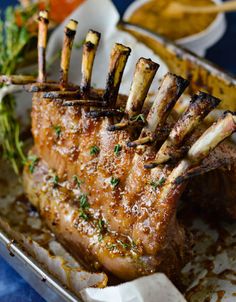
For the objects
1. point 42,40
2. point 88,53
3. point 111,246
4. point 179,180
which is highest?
point 42,40

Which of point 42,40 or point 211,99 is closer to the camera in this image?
point 211,99

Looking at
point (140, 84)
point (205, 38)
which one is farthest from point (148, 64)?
point (205, 38)

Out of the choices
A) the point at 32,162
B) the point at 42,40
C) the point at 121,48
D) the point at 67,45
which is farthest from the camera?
the point at 32,162

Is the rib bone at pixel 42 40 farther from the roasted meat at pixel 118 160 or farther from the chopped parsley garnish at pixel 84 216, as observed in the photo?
the chopped parsley garnish at pixel 84 216

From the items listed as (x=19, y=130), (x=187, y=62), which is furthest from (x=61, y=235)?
(x=187, y=62)

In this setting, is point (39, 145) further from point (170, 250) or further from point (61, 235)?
point (170, 250)

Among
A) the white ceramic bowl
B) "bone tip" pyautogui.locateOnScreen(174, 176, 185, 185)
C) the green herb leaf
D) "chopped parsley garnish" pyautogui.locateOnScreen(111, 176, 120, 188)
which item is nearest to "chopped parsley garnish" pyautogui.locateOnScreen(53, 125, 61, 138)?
"chopped parsley garnish" pyautogui.locateOnScreen(111, 176, 120, 188)

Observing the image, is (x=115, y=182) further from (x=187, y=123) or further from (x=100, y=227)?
(x=187, y=123)

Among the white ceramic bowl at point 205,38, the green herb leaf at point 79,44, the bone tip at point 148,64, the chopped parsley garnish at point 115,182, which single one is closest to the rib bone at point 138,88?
the bone tip at point 148,64
